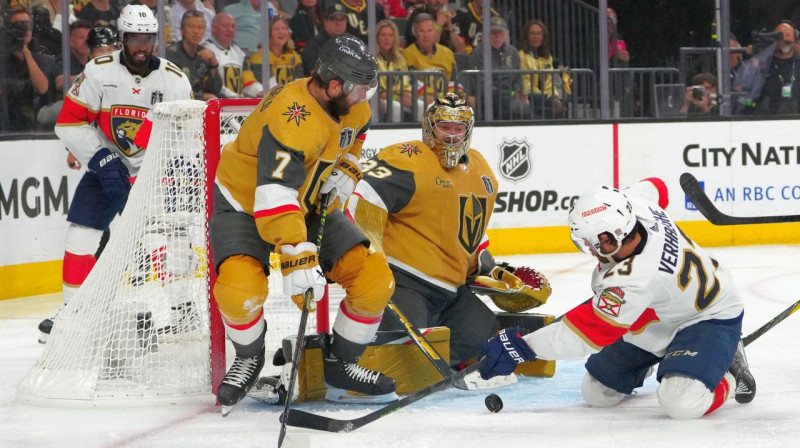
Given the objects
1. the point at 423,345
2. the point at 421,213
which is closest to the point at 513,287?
the point at 421,213

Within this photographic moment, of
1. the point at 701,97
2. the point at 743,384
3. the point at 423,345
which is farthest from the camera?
the point at 701,97

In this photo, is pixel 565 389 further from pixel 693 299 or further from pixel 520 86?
pixel 520 86

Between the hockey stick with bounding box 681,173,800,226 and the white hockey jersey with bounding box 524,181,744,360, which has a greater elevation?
the hockey stick with bounding box 681,173,800,226

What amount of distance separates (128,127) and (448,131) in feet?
4.97

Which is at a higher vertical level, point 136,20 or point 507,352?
point 136,20

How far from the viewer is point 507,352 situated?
3463mm

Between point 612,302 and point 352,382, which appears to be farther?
point 352,382

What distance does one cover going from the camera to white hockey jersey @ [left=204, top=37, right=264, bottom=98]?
23.9ft

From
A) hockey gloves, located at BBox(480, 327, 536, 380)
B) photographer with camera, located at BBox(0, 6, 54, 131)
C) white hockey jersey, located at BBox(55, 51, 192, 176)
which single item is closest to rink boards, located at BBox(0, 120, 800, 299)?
photographer with camera, located at BBox(0, 6, 54, 131)

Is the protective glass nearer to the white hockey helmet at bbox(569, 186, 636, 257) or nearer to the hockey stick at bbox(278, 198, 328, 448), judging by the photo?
the hockey stick at bbox(278, 198, 328, 448)

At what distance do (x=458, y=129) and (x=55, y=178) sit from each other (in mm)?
2984

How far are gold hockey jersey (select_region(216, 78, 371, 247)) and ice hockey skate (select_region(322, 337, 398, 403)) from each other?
1.60ft

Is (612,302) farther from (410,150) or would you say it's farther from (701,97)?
(701,97)

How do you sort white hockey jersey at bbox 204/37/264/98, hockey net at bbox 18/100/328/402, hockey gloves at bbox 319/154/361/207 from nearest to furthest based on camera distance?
hockey gloves at bbox 319/154/361/207 → hockey net at bbox 18/100/328/402 → white hockey jersey at bbox 204/37/264/98
